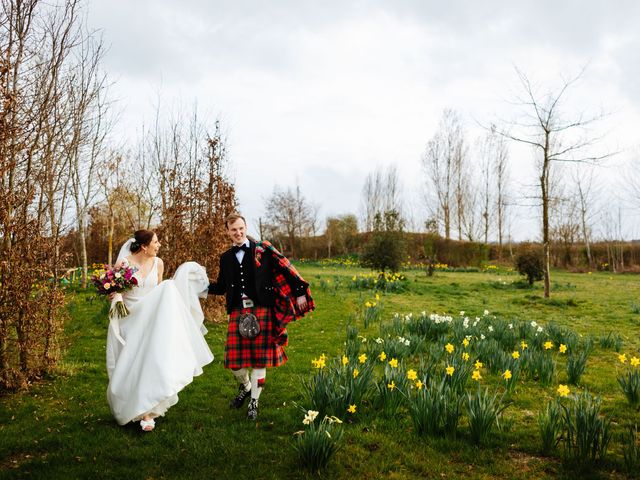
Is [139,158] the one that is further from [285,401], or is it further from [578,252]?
[578,252]

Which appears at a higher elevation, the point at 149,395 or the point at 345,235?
the point at 345,235

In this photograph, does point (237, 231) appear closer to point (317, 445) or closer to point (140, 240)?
point (140, 240)

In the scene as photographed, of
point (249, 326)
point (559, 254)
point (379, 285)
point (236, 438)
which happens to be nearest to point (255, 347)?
point (249, 326)

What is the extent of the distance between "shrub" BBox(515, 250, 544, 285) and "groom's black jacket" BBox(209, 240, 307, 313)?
49.1 feet

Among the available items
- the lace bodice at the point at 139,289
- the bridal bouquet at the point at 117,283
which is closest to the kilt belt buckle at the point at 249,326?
the lace bodice at the point at 139,289

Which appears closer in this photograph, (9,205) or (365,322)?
(9,205)

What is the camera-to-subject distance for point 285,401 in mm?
4801

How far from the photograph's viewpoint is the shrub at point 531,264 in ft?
55.2

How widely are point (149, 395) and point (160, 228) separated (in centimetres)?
562

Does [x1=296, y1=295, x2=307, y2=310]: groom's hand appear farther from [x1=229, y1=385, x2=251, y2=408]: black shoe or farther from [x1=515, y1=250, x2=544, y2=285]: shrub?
[x1=515, y1=250, x2=544, y2=285]: shrub

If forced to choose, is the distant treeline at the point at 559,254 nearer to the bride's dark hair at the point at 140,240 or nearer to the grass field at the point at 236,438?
the grass field at the point at 236,438

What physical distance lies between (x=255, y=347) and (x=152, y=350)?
985 millimetres

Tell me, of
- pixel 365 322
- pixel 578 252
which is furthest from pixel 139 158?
pixel 578 252

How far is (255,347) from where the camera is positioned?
4.36 meters
